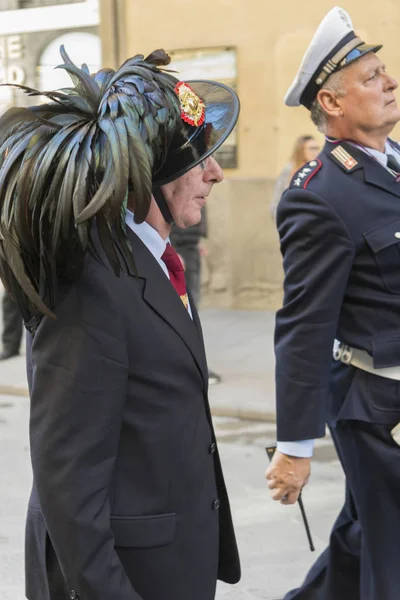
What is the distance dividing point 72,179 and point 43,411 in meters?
0.45

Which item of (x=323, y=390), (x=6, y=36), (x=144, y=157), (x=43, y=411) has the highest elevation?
(x=144, y=157)

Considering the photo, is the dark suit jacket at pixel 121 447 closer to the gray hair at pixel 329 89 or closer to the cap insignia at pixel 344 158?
the cap insignia at pixel 344 158

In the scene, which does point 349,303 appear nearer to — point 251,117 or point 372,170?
point 372,170

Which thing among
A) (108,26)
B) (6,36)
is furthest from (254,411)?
(6,36)

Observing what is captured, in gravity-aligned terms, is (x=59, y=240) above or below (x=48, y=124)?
below

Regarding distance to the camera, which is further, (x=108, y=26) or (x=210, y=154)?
(x=108, y=26)

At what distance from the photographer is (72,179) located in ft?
5.99

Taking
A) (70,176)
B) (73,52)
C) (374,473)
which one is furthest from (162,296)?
(73,52)

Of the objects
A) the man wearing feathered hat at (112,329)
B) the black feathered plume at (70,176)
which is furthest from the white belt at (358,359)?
the black feathered plume at (70,176)

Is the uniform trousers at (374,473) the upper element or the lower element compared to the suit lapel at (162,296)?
lower

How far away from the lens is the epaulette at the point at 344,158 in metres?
3.05

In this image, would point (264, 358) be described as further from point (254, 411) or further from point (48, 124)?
point (48, 124)

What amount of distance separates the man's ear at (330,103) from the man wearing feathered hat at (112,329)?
0.98 m

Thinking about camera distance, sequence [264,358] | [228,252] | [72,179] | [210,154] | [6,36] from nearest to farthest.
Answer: [72,179] → [210,154] → [264,358] → [228,252] → [6,36]
